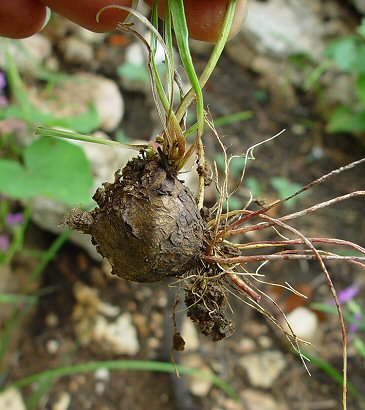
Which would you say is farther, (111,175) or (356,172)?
(356,172)

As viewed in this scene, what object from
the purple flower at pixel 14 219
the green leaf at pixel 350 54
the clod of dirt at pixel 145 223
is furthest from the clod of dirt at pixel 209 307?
the green leaf at pixel 350 54

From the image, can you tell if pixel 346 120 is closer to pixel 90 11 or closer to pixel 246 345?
pixel 246 345

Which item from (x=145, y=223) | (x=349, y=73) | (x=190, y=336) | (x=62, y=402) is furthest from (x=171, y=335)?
(x=349, y=73)

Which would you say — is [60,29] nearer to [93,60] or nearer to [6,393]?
[93,60]

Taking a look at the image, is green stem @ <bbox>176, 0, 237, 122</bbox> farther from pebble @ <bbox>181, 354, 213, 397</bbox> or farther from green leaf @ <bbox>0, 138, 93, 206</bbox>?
pebble @ <bbox>181, 354, 213, 397</bbox>

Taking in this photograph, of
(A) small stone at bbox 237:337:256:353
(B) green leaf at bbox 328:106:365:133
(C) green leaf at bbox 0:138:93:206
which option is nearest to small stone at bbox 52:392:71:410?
(A) small stone at bbox 237:337:256:353

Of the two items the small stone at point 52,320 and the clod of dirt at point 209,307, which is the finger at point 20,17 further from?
the small stone at point 52,320

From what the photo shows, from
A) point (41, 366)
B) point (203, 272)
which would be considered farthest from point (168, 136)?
point (41, 366)
